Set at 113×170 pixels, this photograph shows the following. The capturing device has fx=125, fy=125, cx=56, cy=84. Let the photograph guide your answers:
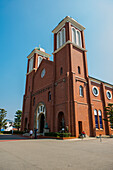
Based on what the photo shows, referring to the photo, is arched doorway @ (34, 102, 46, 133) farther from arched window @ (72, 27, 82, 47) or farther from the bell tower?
arched window @ (72, 27, 82, 47)

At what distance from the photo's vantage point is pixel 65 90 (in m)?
20.6

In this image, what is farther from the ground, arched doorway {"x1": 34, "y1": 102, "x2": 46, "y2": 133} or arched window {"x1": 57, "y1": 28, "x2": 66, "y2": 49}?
arched window {"x1": 57, "y1": 28, "x2": 66, "y2": 49}

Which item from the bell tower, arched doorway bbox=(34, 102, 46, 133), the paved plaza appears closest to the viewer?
the paved plaza

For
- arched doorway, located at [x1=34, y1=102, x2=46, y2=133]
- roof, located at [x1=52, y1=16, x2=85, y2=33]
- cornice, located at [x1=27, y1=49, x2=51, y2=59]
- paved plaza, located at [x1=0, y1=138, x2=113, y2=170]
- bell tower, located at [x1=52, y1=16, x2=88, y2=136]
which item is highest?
roof, located at [x1=52, y1=16, x2=85, y2=33]

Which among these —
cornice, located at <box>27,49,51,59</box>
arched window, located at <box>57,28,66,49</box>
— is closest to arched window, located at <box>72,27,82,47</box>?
arched window, located at <box>57,28,66,49</box>

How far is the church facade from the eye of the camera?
64.6 feet

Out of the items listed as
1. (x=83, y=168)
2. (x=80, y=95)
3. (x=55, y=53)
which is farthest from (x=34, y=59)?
(x=83, y=168)

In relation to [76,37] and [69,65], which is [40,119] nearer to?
[69,65]

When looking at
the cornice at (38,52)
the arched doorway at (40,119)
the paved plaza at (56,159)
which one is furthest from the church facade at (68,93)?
the paved plaza at (56,159)

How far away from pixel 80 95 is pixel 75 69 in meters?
4.89

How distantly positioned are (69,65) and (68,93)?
18.0ft

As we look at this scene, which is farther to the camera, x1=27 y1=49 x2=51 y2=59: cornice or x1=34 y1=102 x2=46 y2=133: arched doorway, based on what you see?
x1=27 y1=49 x2=51 y2=59: cornice

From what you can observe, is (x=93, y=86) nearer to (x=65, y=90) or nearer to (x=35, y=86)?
(x=65, y=90)

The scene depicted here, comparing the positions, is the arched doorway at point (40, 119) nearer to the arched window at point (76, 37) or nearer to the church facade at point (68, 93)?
the church facade at point (68, 93)
